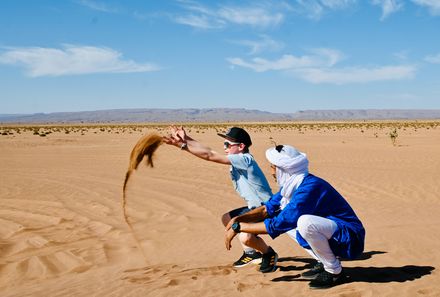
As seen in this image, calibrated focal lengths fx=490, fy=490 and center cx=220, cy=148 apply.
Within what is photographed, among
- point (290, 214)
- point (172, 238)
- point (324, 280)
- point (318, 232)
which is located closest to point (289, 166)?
point (290, 214)

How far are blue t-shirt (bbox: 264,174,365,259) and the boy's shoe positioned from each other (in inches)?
28.9

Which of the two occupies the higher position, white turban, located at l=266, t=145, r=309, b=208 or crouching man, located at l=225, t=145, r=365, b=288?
white turban, located at l=266, t=145, r=309, b=208

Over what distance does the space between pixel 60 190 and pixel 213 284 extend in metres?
7.86

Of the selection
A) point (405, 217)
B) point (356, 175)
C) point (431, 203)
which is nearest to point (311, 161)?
point (356, 175)

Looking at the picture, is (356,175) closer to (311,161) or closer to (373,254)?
(311,161)

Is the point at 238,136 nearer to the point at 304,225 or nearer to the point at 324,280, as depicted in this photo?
the point at 304,225

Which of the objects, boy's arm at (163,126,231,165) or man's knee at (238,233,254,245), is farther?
man's knee at (238,233,254,245)

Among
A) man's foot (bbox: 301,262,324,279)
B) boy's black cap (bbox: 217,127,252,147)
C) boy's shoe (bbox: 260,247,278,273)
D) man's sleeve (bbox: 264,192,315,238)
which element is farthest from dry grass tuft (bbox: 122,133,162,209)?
man's foot (bbox: 301,262,324,279)

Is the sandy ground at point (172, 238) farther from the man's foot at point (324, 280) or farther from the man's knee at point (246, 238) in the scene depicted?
the man's knee at point (246, 238)

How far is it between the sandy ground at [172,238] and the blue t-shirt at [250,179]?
0.82 metres

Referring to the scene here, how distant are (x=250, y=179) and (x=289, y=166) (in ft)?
2.69

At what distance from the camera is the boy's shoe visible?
5.23 m

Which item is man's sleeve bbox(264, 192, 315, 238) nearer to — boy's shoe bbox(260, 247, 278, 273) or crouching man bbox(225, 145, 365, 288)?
crouching man bbox(225, 145, 365, 288)

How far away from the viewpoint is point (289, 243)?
22.5ft
